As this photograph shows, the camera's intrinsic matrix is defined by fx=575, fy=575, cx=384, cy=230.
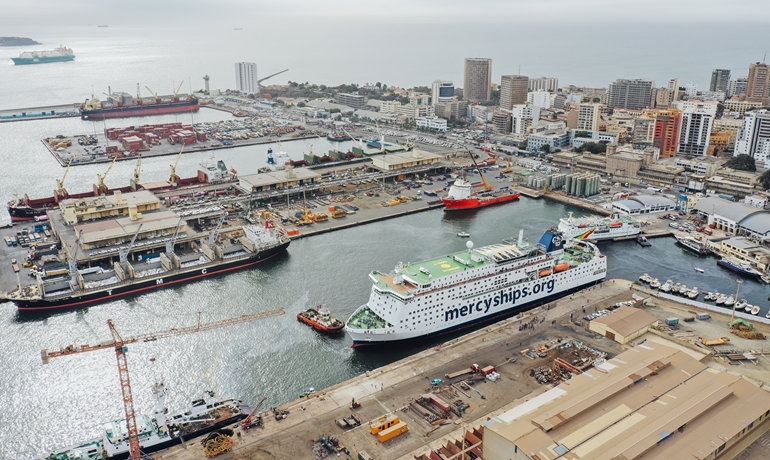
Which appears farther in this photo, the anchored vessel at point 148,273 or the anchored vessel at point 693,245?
the anchored vessel at point 693,245

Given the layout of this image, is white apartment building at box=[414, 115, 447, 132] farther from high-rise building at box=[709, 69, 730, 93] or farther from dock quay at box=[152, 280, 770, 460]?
high-rise building at box=[709, 69, 730, 93]

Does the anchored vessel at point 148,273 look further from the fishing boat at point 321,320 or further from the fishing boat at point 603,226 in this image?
the fishing boat at point 603,226

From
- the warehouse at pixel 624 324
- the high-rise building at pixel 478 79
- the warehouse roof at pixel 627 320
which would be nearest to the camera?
the warehouse at pixel 624 324

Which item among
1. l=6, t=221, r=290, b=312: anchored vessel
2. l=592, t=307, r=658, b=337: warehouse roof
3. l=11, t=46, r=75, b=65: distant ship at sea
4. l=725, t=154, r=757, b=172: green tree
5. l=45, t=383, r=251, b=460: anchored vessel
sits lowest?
l=45, t=383, r=251, b=460: anchored vessel

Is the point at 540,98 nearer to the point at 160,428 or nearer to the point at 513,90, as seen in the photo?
the point at 513,90

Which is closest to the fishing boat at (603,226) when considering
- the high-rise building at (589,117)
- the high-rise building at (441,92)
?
the high-rise building at (589,117)

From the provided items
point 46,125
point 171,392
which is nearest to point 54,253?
point 171,392

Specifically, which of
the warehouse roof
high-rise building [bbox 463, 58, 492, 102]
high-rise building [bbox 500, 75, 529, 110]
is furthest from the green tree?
high-rise building [bbox 463, 58, 492, 102]

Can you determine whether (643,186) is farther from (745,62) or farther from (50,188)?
(745,62)
